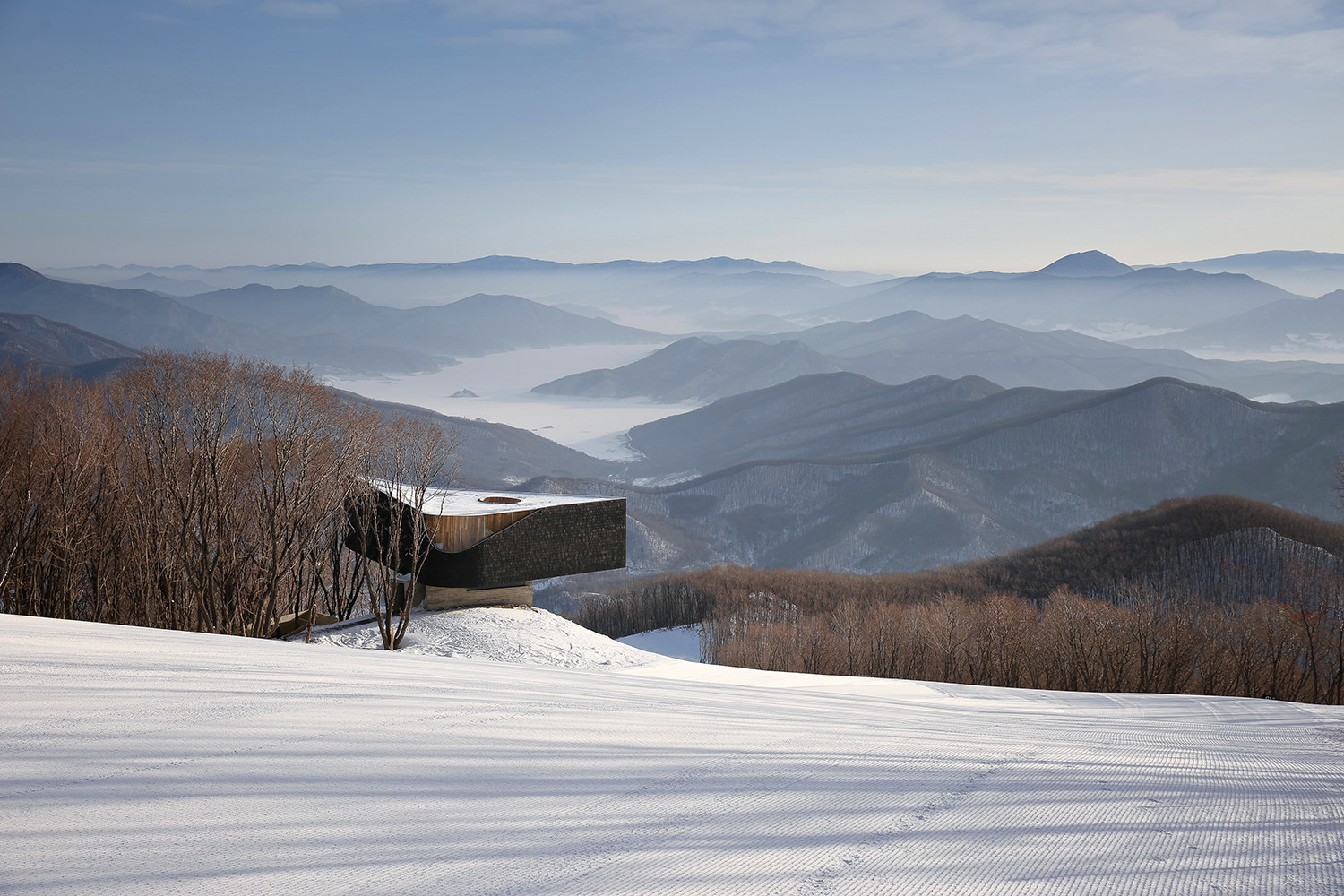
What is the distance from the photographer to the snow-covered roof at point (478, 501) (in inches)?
877

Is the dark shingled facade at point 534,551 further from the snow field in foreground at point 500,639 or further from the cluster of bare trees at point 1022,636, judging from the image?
the cluster of bare trees at point 1022,636

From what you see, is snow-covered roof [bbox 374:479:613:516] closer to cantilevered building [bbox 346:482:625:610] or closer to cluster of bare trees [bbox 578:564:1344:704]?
cantilevered building [bbox 346:482:625:610]

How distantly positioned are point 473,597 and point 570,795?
66.3ft

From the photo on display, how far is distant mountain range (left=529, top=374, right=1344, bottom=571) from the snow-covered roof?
350 ft

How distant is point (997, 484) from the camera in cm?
16562

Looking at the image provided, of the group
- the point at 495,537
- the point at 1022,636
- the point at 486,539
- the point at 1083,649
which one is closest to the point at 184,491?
the point at 486,539

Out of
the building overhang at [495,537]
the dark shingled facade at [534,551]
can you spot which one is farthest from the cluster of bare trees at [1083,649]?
the building overhang at [495,537]

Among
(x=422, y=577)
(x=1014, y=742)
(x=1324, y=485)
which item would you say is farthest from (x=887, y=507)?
(x=1014, y=742)

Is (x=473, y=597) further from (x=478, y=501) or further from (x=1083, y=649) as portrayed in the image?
(x=1083, y=649)

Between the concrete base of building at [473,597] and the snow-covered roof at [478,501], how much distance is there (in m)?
2.40

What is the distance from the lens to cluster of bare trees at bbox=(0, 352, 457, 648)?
886 inches

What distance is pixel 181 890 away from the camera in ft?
10.7

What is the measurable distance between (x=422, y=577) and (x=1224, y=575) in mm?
80031

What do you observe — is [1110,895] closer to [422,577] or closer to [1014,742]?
[1014,742]
